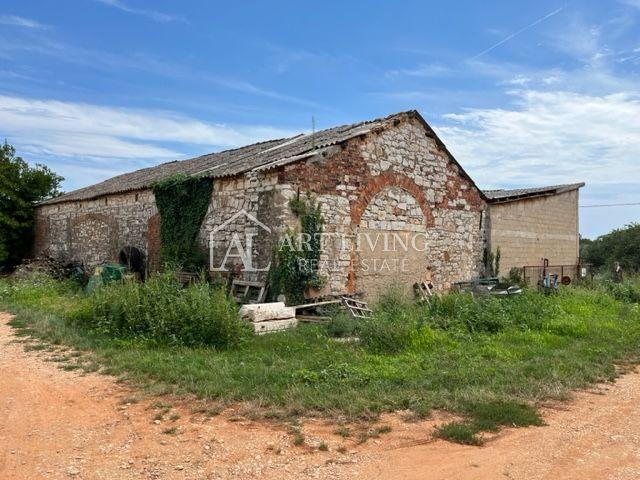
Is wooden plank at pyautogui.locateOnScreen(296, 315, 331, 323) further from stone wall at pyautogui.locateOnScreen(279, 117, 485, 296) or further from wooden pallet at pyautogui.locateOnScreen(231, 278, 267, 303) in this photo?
stone wall at pyautogui.locateOnScreen(279, 117, 485, 296)

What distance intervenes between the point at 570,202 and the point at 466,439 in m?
17.1

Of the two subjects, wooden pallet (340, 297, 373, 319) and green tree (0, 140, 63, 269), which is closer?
wooden pallet (340, 297, 373, 319)

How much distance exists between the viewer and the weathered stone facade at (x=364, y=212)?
11758 millimetres

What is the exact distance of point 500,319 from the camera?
964 cm

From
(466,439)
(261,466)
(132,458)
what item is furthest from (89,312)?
(466,439)

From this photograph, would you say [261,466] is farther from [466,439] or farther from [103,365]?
[103,365]

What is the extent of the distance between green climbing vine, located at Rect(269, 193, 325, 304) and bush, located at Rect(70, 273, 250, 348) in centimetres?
234

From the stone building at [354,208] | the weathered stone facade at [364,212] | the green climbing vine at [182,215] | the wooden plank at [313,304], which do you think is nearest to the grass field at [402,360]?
the wooden plank at [313,304]

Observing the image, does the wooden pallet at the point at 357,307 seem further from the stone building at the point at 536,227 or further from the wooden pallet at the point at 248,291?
the stone building at the point at 536,227

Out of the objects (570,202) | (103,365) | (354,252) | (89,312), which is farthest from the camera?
(570,202)

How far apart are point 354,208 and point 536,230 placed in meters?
8.59

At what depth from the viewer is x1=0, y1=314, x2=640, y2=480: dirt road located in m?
4.05

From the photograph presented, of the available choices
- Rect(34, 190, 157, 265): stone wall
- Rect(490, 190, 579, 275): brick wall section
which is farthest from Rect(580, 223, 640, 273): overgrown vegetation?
Rect(34, 190, 157, 265): stone wall

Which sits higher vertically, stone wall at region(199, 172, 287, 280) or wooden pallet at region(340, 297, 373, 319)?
stone wall at region(199, 172, 287, 280)
